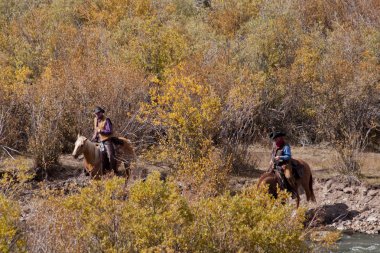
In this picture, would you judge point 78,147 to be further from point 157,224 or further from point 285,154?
point 157,224

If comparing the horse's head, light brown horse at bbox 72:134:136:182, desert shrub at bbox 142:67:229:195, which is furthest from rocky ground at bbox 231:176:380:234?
the horse's head

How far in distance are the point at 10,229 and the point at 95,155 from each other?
917cm

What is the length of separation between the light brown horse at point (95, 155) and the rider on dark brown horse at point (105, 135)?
18 centimetres

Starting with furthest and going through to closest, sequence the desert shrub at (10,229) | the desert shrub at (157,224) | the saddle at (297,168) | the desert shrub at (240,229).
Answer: the saddle at (297,168) → the desert shrub at (240,229) → the desert shrub at (157,224) → the desert shrub at (10,229)

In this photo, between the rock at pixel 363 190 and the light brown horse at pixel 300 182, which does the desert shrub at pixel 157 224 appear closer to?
the light brown horse at pixel 300 182

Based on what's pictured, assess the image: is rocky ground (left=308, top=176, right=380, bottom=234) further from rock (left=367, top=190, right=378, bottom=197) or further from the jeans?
the jeans

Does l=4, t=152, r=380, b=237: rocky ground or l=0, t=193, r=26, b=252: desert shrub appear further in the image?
l=4, t=152, r=380, b=237: rocky ground

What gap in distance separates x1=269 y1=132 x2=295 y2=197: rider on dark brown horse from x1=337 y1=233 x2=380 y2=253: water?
1.86 metres

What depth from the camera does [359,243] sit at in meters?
17.2

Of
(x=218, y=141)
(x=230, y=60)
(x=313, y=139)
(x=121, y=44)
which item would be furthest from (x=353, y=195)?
(x=121, y=44)

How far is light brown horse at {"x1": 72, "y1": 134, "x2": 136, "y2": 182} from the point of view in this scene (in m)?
17.3

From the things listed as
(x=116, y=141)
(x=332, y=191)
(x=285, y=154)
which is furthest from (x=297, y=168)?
(x=116, y=141)

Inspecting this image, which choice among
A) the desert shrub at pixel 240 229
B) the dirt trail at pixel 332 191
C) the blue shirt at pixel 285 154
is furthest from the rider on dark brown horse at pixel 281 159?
the desert shrub at pixel 240 229

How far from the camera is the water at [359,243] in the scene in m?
16.3
